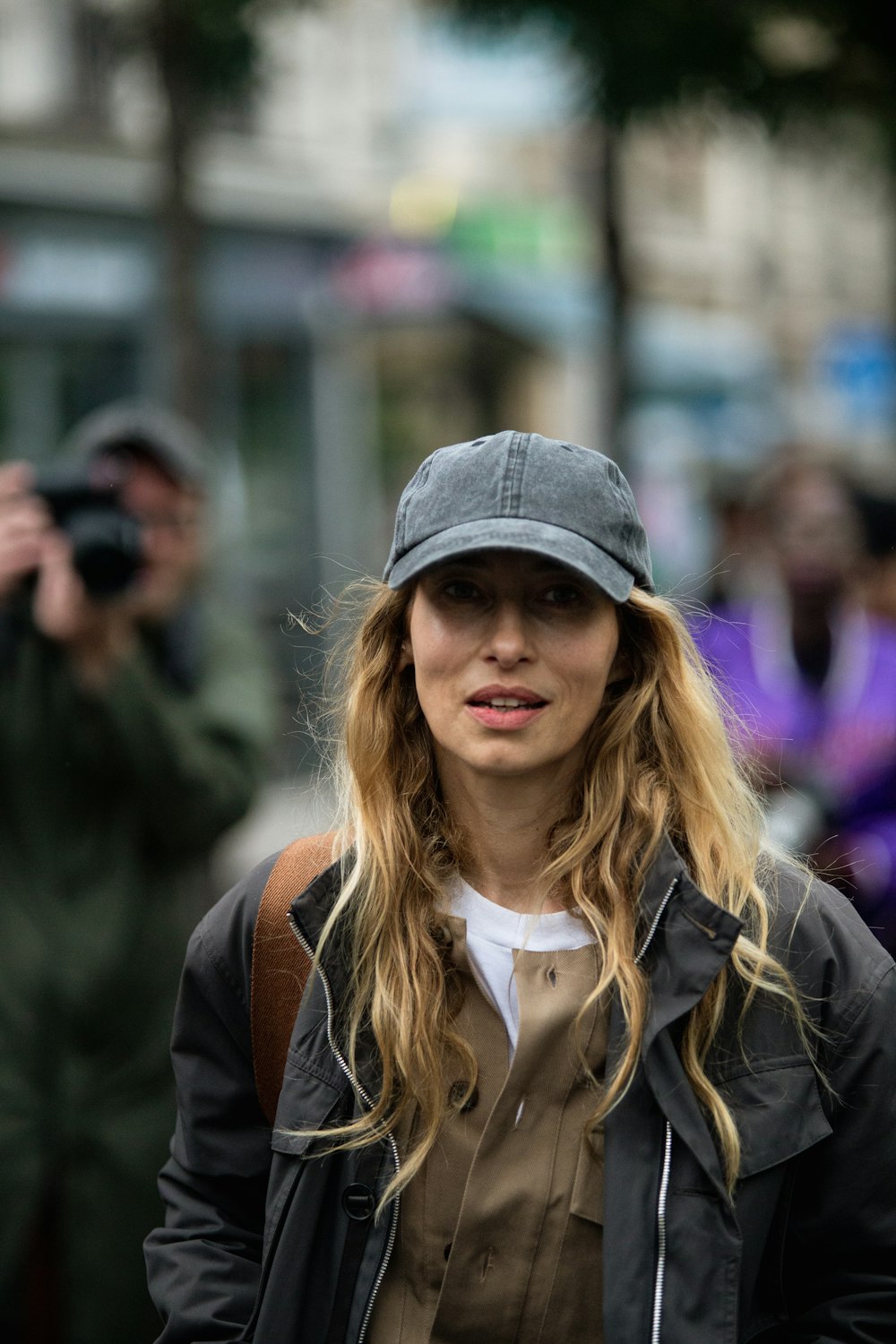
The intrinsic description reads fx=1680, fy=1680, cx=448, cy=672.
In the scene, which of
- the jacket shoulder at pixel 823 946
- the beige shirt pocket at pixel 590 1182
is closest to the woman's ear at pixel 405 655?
the jacket shoulder at pixel 823 946

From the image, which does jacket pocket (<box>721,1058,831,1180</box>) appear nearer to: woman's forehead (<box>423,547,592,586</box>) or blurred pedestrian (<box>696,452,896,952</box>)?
woman's forehead (<box>423,547,592,586</box>)

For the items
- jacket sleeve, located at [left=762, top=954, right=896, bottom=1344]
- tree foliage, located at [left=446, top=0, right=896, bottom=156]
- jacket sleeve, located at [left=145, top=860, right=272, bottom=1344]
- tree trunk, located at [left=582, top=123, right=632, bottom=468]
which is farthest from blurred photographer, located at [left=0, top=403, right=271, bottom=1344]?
tree trunk, located at [left=582, top=123, right=632, bottom=468]

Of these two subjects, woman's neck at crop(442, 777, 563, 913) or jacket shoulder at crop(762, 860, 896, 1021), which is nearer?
jacket shoulder at crop(762, 860, 896, 1021)

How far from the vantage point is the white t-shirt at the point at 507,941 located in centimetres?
204

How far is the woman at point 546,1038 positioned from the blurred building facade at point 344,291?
7328mm

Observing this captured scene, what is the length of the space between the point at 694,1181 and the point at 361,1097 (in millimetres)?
403

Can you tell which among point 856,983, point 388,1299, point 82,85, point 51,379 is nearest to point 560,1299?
point 388,1299

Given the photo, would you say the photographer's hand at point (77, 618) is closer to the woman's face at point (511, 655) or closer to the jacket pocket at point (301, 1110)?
the woman's face at point (511, 655)

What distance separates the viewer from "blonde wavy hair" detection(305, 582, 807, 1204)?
1.97m

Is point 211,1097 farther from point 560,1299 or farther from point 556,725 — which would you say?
point 556,725

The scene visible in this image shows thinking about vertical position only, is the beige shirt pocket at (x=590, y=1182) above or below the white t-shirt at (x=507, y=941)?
below

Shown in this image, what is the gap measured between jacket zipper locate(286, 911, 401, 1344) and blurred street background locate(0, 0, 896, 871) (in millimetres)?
4610

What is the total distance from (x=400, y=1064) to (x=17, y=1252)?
5.23 feet

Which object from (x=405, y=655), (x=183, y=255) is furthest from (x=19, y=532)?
(x=183, y=255)
